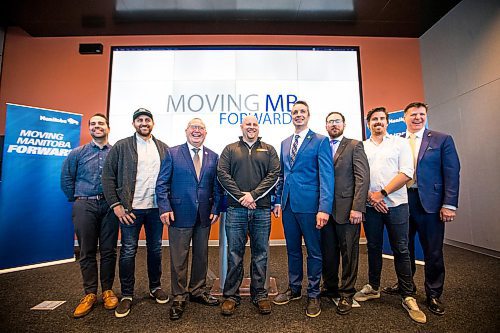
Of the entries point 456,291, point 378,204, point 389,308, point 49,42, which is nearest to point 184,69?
point 49,42

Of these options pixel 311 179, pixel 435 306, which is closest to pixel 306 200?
pixel 311 179

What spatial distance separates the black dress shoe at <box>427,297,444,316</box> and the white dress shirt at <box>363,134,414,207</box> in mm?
800

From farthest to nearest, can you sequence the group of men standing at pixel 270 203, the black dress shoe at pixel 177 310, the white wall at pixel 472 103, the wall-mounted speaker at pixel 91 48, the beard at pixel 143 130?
the wall-mounted speaker at pixel 91 48
the white wall at pixel 472 103
the beard at pixel 143 130
the group of men standing at pixel 270 203
the black dress shoe at pixel 177 310

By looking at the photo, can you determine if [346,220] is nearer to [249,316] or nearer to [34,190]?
[249,316]

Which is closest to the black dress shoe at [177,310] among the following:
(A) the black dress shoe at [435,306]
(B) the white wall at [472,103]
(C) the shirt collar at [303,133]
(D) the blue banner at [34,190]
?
(C) the shirt collar at [303,133]

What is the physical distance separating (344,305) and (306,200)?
0.87 meters

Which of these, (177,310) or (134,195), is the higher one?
(134,195)

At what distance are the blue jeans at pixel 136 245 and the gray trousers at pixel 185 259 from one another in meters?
0.20

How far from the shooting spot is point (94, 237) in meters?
2.19

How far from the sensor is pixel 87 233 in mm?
2162

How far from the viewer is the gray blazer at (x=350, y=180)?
2.04 metres

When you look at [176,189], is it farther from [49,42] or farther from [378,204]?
[49,42]

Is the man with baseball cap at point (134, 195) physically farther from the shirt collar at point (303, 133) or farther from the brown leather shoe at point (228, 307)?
the shirt collar at point (303, 133)

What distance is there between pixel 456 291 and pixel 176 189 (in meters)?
2.76
